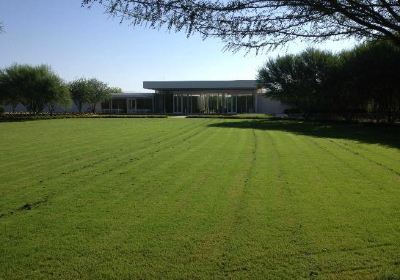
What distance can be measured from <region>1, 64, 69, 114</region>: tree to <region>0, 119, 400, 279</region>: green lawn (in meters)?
29.6

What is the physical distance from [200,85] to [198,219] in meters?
42.4

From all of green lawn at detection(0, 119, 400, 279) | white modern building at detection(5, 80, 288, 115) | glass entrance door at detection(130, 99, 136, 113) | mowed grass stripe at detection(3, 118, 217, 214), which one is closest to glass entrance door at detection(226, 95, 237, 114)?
white modern building at detection(5, 80, 288, 115)

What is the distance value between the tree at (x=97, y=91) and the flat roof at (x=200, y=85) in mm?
6035

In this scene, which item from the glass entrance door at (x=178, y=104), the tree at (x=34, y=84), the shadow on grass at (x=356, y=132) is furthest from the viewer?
the glass entrance door at (x=178, y=104)

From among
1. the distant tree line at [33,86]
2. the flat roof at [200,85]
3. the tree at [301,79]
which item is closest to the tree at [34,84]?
the distant tree line at [33,86]

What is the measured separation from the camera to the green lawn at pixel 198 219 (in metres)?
3.94

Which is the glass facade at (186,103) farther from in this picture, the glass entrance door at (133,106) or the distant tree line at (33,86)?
the distant tree line at (33,86)

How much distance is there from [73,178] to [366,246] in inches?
231

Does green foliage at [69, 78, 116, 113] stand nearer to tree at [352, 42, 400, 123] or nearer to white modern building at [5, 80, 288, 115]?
white modern building at [5, 80, 288, 115]

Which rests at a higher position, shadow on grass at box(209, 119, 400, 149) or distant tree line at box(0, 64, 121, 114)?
distant tree line at box(0, 64, 121, 114)

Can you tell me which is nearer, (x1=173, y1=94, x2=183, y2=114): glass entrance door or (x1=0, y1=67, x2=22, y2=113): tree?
(x1=0, y1=67, x2=22, y2=113): tree

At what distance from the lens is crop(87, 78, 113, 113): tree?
49.1 metres

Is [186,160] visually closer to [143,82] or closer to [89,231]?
[89,231]

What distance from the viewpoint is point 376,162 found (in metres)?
10.4
